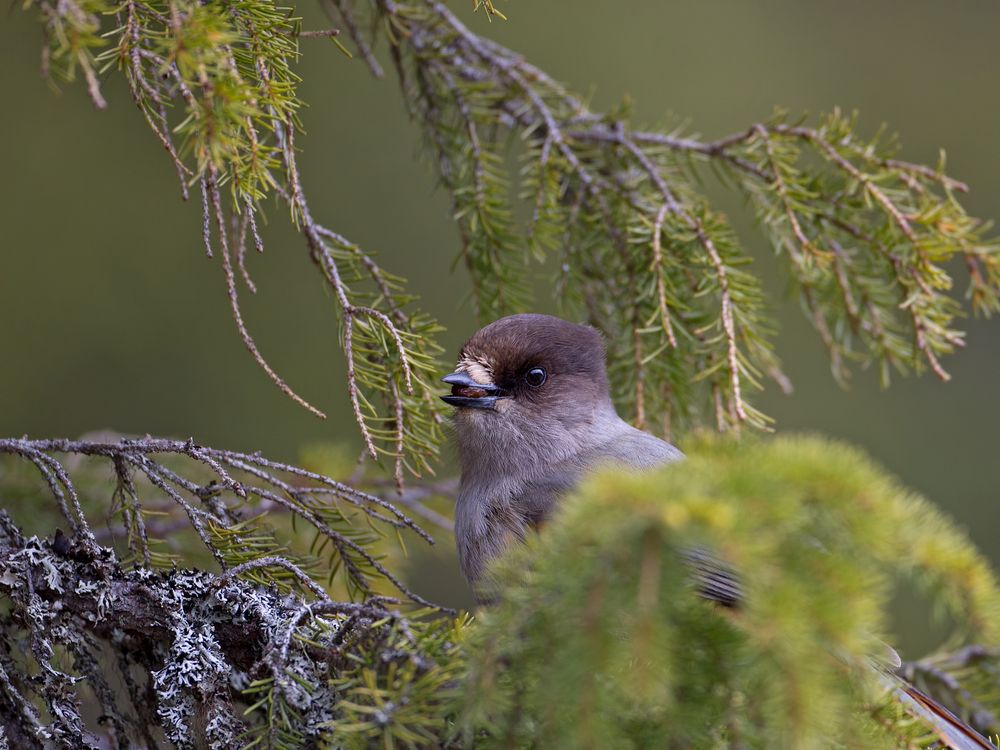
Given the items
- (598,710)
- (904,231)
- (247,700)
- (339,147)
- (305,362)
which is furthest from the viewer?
(339,147)

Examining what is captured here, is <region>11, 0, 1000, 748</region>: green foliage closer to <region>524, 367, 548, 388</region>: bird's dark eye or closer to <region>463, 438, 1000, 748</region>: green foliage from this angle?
<region>463, 438, 1000, 748</region>: green foliage

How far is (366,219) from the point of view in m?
5.20

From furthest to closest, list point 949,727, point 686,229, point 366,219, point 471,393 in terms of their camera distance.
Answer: point 366,219
point 471,393
point 686,229
point 949,727

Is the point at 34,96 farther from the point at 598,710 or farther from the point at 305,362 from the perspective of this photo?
the point at 598,710

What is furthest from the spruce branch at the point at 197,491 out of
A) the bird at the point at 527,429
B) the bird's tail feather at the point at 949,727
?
the bird's tail feather at the point at 949,727

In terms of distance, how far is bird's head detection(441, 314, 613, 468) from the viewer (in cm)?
274

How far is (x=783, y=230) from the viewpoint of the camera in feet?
8.80

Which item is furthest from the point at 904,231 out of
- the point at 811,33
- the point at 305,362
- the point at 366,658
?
the point at 811,33

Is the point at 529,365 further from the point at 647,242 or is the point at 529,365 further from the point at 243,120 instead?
the point at 243,120

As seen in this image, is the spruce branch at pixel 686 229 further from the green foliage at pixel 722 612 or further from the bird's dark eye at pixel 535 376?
the green foliage at pixel 722 612

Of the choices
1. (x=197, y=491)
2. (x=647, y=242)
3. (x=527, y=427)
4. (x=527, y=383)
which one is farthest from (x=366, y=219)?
(x=197, y=491)

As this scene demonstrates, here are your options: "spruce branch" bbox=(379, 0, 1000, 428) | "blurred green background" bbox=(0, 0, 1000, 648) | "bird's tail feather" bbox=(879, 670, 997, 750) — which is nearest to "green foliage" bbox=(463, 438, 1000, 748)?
"bird's tail feather" bbox=(879, 670, 997, 750)

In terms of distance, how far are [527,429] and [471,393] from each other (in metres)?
0.18

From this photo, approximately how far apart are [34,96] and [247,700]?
3628 millimetres
